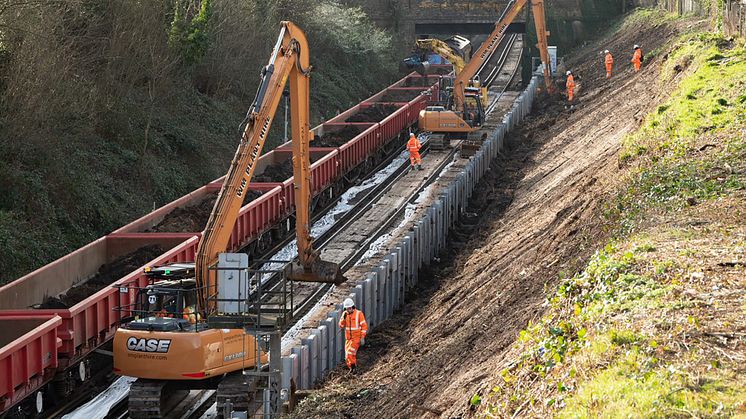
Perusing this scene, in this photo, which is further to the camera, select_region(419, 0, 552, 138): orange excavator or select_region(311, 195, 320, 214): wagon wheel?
select_region(419, 0, 552, 138): orange excavator

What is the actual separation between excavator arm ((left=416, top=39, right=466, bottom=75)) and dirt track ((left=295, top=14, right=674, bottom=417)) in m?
6.07

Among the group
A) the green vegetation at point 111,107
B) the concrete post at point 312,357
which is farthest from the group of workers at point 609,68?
the concrete post at point 312,357

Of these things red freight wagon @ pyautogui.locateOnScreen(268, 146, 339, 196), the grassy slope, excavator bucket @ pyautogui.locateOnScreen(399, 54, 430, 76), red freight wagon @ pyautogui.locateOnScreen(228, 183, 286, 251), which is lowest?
red freight wagon @ pyautogui.locateOnScreen(228, 183, 286, 251)

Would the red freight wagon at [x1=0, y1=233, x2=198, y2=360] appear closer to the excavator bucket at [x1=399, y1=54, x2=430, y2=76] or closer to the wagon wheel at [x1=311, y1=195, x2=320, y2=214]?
the wagon wheel at [x1=311, y1=195, x2=320, y2=214]

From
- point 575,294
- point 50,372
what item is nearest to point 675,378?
point 575,294

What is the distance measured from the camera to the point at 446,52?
43344 mm

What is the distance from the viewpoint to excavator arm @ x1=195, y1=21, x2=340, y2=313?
16.9m

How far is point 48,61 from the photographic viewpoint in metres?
25.8

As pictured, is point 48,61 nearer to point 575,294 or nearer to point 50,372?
point 50,372

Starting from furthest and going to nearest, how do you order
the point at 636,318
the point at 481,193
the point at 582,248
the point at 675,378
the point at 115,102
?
the point at 481,193 → the point at 115,102 → the point at 582,248 → the point at 636,318 → the point at 675,378

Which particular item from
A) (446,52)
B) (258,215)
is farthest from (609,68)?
(258,215)

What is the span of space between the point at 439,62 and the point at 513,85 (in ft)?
16.4

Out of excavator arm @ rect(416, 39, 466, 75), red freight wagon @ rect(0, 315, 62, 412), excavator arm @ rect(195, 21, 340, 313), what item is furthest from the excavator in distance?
red freight wagon @ rect(0, 315, 62, 412)

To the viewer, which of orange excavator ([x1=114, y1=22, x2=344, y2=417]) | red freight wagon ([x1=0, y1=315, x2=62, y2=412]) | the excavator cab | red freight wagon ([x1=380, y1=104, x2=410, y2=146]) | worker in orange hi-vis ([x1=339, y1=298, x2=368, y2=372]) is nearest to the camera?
red freight wagon ([x1=0, y1=315, x2=62, y2=412])
